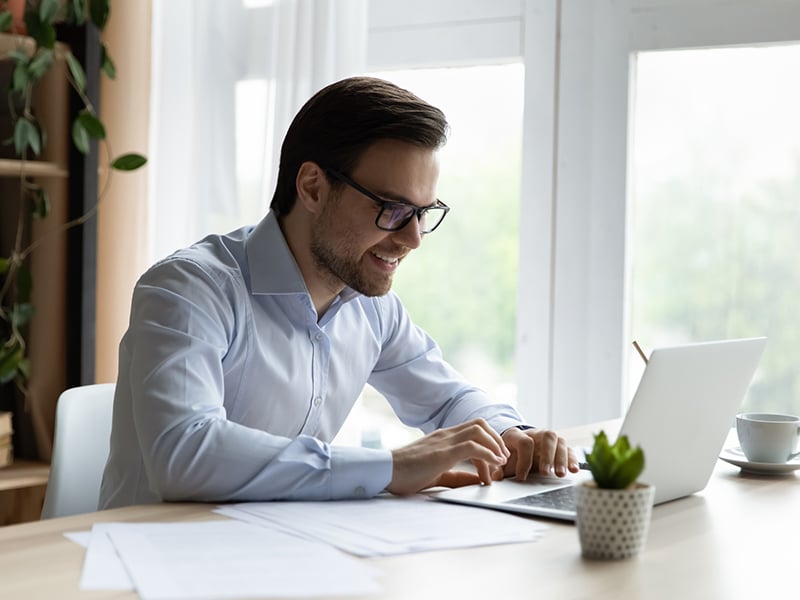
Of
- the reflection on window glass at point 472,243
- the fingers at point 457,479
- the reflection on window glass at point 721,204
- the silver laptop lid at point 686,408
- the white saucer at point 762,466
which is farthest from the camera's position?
the reflection on window glass at point 472,243

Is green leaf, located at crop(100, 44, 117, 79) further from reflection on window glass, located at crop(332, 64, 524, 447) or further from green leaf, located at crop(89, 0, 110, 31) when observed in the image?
reflection on window glass, located at crop(332, 64, 524, 447)

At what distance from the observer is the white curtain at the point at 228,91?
305 cm

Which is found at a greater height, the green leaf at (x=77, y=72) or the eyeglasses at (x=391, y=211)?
the green leaf at (x=77, y=72)

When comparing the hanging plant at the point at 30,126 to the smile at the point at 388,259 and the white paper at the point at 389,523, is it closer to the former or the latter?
the smile at the point at 388,259

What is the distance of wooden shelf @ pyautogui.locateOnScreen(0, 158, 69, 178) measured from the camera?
2.94 metres

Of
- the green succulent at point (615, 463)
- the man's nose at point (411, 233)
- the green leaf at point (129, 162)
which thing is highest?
the green leaf at point (129, 162)

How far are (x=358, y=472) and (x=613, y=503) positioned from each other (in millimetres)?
436

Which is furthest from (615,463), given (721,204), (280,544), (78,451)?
(721,204)

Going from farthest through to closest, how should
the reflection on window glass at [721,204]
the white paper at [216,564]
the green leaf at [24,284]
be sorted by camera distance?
1. the green leaf at [24,284]
2. the reflection on window glass at [721,204]
3. the white paper at [216,564]

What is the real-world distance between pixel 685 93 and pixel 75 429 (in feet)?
6.11

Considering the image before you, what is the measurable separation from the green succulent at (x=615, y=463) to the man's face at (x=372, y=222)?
75 centimetres

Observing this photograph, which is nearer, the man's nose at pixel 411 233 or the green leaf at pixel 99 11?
the man's nose at pixel 411 233

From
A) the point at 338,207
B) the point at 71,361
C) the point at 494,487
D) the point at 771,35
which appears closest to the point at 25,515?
the point at 71,361

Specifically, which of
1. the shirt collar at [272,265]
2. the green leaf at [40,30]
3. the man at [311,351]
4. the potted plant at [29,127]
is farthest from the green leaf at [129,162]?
the shirt collar at [272,265]
